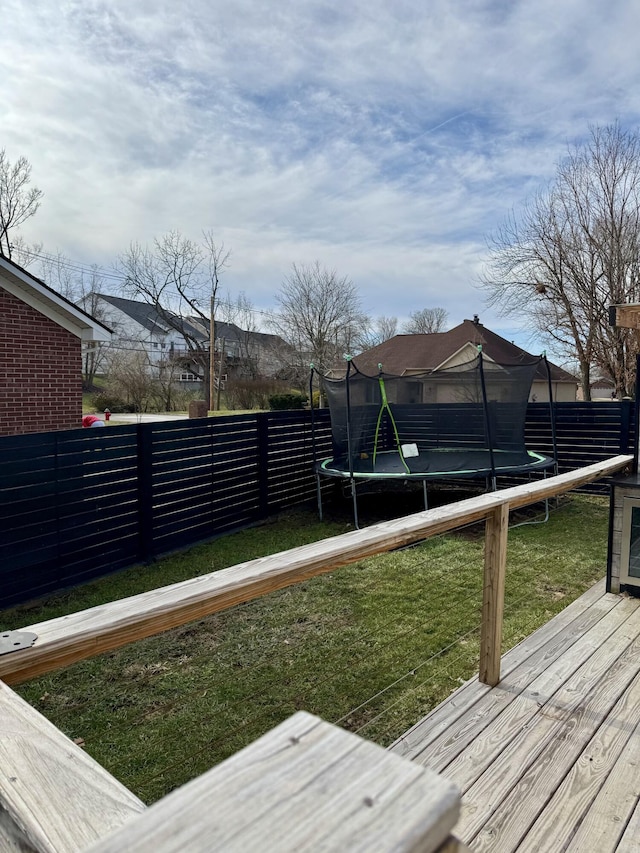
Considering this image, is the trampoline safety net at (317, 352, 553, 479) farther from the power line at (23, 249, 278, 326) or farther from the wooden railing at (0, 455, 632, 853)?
the power line at (23, 249, 278, 326)

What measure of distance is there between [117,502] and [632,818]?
4.27 metres

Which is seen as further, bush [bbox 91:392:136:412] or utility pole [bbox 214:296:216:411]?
utility pole [bbox 214:296:216:411]

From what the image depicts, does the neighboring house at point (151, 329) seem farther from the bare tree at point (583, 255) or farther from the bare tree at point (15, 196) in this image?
the bare tree at point (583, 255)

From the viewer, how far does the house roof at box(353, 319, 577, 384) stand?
806 inches

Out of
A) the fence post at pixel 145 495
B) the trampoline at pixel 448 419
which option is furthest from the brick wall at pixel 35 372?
the trampoline at pixel 448 419

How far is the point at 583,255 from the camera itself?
12.4 m

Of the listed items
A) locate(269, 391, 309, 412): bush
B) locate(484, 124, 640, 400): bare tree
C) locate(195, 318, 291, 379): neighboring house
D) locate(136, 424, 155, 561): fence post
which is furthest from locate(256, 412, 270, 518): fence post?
locate(195, 318, 291, 379): neighboring house

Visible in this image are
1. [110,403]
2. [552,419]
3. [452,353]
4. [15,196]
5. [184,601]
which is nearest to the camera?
[184,601]

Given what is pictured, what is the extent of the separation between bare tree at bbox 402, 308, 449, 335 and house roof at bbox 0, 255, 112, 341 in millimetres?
30747

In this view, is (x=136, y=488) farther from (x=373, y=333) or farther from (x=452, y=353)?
(x=373, y=333)

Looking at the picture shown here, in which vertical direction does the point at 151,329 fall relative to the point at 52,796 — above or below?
above

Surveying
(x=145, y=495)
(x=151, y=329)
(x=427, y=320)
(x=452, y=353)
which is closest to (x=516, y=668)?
(x=145, y=495)

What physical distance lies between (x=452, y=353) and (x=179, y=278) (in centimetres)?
1584

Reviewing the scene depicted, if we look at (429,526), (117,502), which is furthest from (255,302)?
(429,526)
